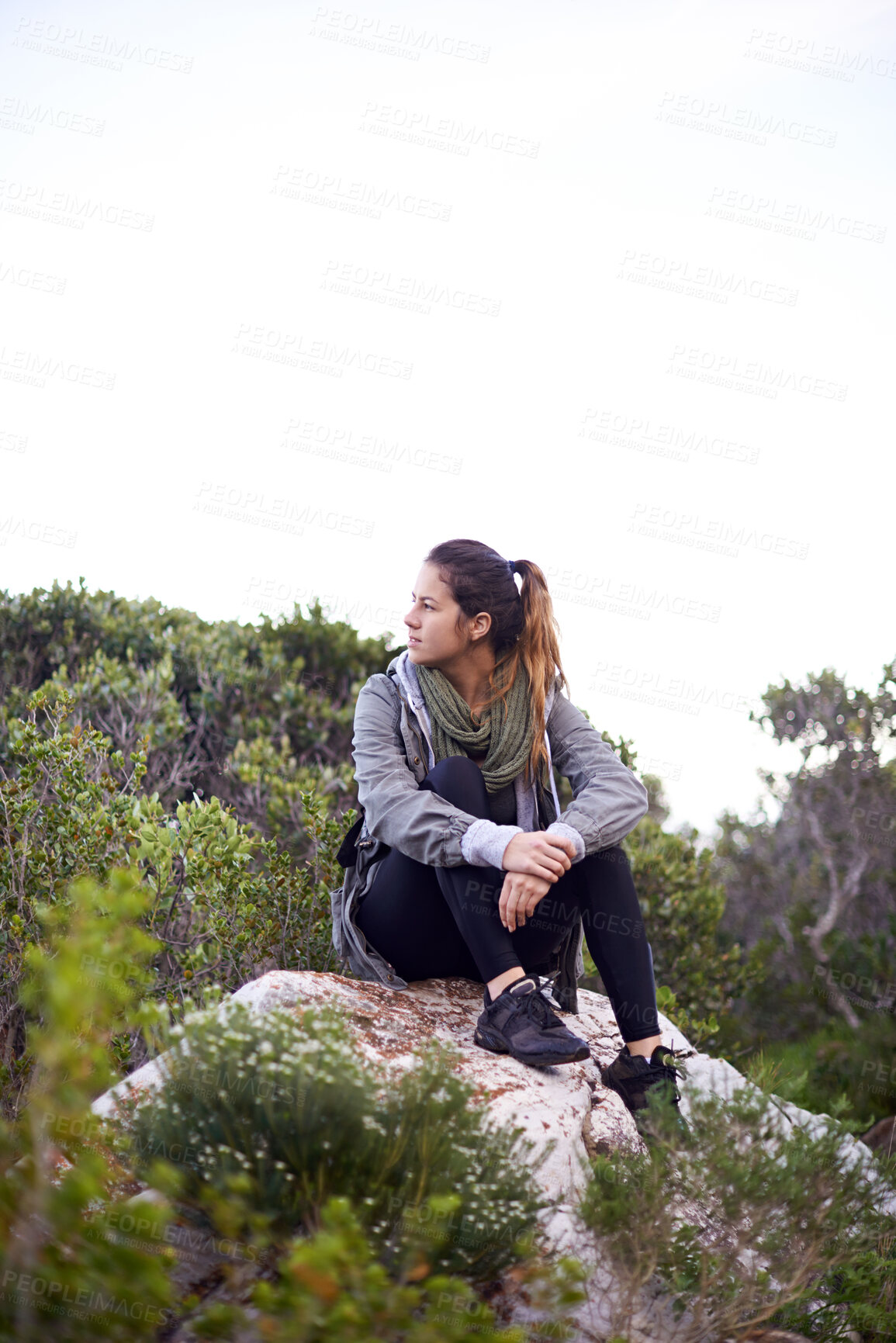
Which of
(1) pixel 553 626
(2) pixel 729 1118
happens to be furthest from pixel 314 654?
(2) pixel 729 1118

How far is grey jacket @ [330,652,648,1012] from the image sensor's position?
2934mm

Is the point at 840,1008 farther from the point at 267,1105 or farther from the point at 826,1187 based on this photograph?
the point at 267,1105

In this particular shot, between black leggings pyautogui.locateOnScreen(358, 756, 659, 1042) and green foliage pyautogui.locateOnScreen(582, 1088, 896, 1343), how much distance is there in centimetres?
69

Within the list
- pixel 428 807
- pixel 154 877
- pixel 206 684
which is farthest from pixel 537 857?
pixel 206 684

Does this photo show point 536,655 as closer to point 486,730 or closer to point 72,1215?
point 486,730

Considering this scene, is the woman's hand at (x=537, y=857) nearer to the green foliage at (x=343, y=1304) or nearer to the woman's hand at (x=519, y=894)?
the woman's hand at (x=519, y=894)

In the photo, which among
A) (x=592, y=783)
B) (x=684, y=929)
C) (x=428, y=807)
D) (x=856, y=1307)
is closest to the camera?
(x=856, y=1307)

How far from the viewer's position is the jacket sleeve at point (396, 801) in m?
2.92

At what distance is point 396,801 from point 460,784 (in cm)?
23

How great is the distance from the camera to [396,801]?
3.03m

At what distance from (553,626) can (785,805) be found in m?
7.59

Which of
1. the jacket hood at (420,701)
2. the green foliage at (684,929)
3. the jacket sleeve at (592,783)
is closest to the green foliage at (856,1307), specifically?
the jacket sleeve at (592,783)

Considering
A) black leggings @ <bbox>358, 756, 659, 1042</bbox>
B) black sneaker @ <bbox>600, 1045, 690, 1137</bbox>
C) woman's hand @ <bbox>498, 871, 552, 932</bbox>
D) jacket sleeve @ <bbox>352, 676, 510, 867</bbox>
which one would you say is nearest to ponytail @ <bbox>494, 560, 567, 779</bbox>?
black leggings @ <bbox>358, 756, 659, 1042</bbox>

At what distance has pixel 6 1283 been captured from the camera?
4.19 ft
